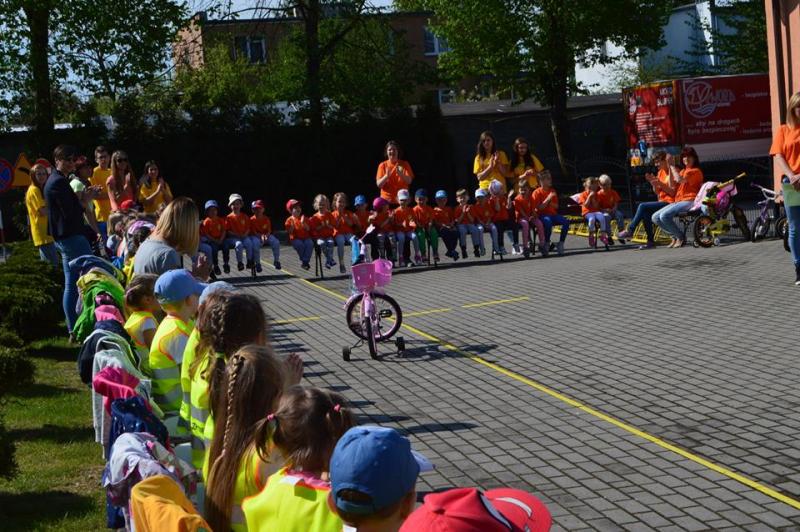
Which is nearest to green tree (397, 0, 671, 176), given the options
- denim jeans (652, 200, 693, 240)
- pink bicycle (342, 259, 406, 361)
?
denim jeans (652, 200, 693, 240)

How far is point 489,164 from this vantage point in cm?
2216

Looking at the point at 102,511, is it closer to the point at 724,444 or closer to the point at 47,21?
the point at 724,444

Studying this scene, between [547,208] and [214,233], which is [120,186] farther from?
[547,208]

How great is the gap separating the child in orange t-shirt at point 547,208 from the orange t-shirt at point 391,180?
2.42 m

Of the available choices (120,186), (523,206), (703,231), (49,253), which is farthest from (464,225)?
(49,253)

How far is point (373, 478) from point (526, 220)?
60.9ft

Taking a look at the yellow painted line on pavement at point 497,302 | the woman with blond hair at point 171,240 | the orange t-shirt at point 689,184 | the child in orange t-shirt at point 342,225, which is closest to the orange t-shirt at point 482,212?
the child in orange t-shirt at point 342,225

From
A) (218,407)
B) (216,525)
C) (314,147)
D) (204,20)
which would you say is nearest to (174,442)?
(218,407)

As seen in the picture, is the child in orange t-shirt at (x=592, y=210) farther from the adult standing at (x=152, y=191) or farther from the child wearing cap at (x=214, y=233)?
the adult standing at (x=152, y=191)

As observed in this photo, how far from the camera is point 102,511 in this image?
719cm

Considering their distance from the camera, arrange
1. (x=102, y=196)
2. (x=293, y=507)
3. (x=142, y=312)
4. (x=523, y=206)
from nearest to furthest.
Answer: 1. (x=293, y=507)
2. (x=142, y=312)
3. (x=102, y=196)
4. (x=523, y=206)

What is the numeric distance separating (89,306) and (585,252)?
1427 cm

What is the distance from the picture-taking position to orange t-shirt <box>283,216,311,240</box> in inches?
820

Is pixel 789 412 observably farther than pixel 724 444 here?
Yes
